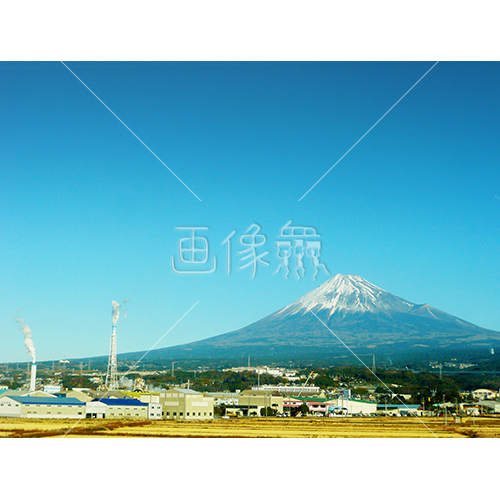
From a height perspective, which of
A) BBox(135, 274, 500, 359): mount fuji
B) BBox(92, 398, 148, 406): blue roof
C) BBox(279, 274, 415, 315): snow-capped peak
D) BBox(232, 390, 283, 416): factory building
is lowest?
BBox(232, 390, 283, 416): factory building

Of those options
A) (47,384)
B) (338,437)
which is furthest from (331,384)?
(47,384)

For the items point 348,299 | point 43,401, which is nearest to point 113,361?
point 43,401

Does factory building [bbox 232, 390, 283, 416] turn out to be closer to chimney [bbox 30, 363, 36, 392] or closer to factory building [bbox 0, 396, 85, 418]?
factory building [bbox 0, 396, 85, 418]

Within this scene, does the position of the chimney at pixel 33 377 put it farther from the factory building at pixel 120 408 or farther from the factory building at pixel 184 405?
the factory building at pixel 184 405

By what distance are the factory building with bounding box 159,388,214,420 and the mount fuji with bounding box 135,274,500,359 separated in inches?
143

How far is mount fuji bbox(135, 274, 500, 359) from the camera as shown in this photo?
10.6m

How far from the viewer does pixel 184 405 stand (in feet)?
19.0

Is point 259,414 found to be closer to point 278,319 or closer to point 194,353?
point 194,353

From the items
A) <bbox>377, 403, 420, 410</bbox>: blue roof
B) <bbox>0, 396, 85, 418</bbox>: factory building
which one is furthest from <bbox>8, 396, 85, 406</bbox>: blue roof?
<bbox>377, 403, 420, 410</bbox>: blue roof

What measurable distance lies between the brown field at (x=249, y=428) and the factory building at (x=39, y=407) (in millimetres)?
114

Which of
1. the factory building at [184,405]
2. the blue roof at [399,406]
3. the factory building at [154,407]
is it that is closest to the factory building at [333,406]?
the blue roof at [399,406]

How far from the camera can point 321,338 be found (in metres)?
12.0

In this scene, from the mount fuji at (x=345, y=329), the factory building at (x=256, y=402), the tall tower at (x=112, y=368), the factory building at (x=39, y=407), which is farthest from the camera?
the mount fuji at (x=345, y=329)

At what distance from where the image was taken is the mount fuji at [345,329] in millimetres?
10617
